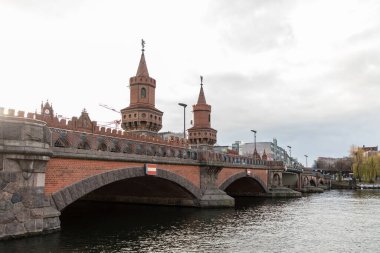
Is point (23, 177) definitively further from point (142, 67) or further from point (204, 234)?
point (142, 67)

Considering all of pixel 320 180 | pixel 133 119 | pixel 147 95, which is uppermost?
pixel 147 95

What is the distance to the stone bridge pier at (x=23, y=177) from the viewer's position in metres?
17.4

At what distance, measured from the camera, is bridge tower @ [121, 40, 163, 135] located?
45.8 meters

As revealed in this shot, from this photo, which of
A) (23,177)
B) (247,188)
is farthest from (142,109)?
(247,188)

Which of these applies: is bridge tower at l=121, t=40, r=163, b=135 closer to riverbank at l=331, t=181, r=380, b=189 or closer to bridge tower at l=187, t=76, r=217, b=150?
bridge tower at l=187, t=76, r=217, b=150

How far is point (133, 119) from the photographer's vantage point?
4609 cm

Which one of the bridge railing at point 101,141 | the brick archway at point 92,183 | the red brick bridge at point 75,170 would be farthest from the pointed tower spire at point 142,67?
the brick archway at point 92,183

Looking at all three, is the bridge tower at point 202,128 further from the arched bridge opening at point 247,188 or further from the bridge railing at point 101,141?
the bridge railing at point 101,141

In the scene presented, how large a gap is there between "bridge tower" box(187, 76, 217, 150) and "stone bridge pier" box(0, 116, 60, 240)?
4473 cm

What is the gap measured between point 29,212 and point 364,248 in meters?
18.2

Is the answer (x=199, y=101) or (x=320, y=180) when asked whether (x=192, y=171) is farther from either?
(x=320, y=180)

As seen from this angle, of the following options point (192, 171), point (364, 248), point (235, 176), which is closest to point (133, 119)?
point (192, 171)

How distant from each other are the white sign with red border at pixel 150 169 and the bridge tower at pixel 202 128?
3265cm

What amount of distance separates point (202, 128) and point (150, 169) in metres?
34.6
